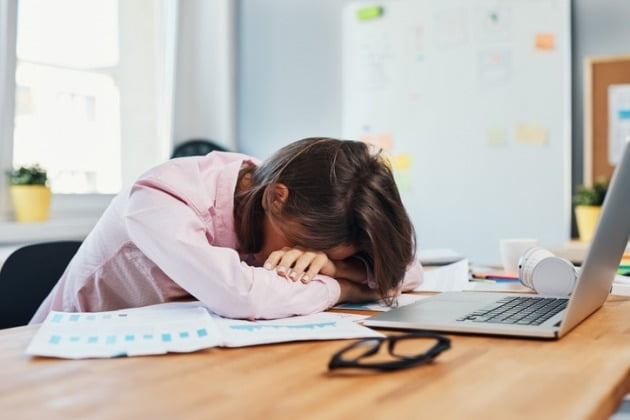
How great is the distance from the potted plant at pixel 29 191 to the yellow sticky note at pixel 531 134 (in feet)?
6.42

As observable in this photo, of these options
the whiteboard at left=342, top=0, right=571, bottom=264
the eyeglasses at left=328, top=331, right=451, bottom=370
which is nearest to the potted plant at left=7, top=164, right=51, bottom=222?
the whiteboard at left=342, top=0, right=571, bottom=264

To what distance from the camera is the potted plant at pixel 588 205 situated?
112 inches

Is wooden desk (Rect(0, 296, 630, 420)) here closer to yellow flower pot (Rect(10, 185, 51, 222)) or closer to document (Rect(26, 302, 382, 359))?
document (Rect(26, 302, 382, 359))

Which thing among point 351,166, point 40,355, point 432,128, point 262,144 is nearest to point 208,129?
point 262,144

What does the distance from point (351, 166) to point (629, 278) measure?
63 cm

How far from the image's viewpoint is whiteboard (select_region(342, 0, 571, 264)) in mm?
3070

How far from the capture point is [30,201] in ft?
9.82

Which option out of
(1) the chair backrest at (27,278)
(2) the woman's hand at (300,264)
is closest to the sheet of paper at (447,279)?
(2) the woman's hand at (300,264)

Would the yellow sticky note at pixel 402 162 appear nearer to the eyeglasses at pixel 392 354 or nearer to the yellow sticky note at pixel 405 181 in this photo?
the yellow sticky note at pixel 405 181

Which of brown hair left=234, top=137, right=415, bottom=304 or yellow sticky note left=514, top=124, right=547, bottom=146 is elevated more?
yellow sticky note left=514, top=124, right=547, bottom=146

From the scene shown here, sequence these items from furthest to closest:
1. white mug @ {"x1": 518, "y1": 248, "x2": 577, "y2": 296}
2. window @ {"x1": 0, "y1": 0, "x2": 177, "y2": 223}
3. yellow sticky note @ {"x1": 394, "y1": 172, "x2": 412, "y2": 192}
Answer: yellow sticky note @ {"x1": 394, "y1": 172, "x2": 412, "y2": 192} < window @ {"x1": 0, "y1": 0, "x2": 177, "y2": 223} < white mug @ {"x1": 518, "y1": 248, "x2": 577, "y2": 296}

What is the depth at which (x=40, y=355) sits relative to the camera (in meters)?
0.83

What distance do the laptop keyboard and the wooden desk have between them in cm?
9

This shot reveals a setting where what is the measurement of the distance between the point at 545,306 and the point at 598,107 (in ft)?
7.00
